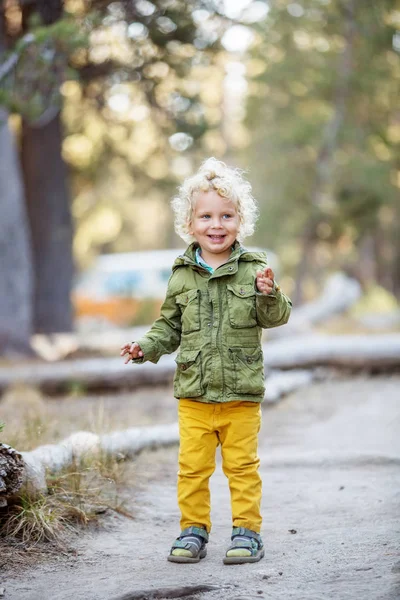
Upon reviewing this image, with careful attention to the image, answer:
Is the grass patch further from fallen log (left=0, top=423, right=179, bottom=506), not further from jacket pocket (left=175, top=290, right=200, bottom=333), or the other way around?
jacket pocket (left=175, top=290, right=200, bottom=333)

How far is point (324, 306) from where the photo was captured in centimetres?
1727

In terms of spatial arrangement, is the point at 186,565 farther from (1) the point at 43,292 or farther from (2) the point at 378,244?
(2) the point at 378,244

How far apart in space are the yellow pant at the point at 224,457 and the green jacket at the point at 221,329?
3.7 inches

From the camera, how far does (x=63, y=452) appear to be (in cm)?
468

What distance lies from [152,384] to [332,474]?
4956mm

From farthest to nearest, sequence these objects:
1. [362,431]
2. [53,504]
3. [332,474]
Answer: [362,431] < [332,474] < [53,504]

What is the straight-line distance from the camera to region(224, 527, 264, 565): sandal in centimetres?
371

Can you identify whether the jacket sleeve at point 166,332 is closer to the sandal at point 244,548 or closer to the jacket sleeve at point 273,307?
the jacket sleeve at point 273,307

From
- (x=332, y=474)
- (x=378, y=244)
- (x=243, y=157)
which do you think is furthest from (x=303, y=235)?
(x=332, y=474)

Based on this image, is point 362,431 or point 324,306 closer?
point 362,431

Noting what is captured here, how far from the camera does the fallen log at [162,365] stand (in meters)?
9.90

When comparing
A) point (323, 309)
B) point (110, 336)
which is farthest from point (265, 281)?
point (323, 309)

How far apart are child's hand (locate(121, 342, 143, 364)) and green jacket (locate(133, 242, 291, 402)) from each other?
0.09 ft

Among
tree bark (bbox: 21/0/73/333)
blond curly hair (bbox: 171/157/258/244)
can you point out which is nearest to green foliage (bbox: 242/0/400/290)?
tree bark (bbox: 21/0/73/333)
